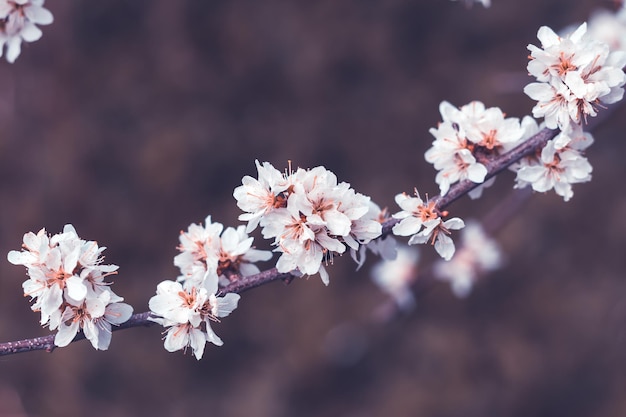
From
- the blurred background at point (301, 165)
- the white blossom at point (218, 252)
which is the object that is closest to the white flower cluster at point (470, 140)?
the white blossom at point (218, 252)

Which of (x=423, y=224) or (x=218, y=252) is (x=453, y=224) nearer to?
(x=423, y=224)

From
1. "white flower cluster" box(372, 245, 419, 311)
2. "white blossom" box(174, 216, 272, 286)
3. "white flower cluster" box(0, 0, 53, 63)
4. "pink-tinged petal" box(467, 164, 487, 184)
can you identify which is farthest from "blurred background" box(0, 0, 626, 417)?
"pink-tinged petal" box(467, 164, 487, 184)

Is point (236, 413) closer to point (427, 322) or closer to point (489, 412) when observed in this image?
point (427, 322)

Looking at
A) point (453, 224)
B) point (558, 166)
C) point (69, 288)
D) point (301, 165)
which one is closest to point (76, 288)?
point (69, 288)

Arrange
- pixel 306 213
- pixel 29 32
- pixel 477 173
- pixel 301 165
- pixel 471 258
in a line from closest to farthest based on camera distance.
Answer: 1. pixel 306 213
2. pixel 477 173
3. pixel 29 32
4. pixel 471 258
5. pixel 301 165

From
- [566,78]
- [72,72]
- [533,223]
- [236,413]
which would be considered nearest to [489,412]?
[533,223]

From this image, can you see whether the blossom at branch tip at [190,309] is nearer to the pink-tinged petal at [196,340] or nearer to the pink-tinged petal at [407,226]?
the pink-tinged petal at [196,340]
